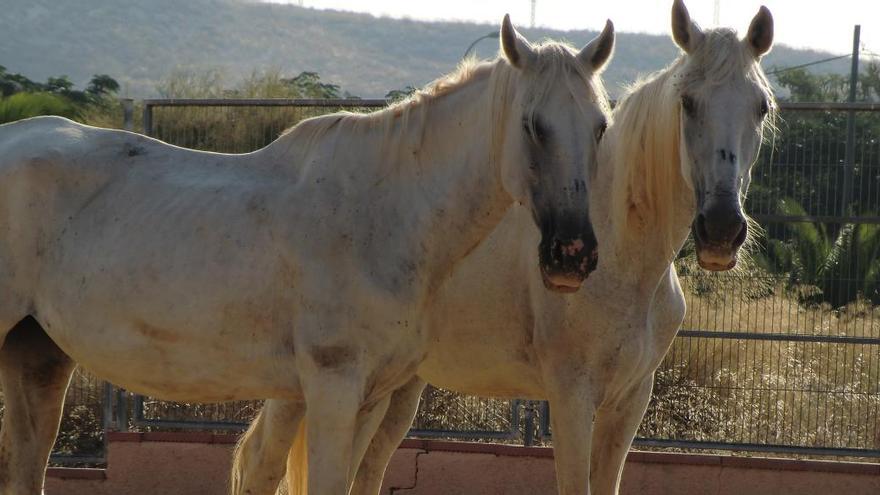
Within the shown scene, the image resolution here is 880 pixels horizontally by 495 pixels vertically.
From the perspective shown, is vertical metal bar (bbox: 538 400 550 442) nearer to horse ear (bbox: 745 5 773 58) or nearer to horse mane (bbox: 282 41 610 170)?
horse ear (bbox: 745 5 773 58)

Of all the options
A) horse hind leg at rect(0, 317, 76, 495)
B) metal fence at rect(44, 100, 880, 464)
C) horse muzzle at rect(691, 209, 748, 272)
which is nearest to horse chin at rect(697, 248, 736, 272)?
horse muzzle at rect(691, 209, 748, 272)

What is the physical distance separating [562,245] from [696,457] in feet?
13.9

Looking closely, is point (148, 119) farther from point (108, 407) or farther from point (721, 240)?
point (721, 240)

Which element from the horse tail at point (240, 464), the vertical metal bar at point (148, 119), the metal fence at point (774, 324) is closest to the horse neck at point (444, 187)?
the horse tail at point (240, 464)

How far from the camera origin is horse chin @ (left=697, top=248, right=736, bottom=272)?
469 cm

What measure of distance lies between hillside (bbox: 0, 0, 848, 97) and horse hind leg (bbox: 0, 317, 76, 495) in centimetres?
7193

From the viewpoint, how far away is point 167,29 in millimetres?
100938

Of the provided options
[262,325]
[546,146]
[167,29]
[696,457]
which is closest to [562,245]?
[546,146]

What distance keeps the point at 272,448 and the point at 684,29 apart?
247 cm

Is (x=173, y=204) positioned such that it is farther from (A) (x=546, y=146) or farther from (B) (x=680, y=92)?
(B) (x=680, y=92)

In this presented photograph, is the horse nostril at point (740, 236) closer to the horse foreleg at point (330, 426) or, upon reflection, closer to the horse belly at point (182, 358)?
the horse foreleg at point (330, 426)

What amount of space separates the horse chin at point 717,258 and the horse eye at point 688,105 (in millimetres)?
624

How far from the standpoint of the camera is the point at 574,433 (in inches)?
209

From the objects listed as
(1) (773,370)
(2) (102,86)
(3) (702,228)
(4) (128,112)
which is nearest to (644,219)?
(3) (702,228)
